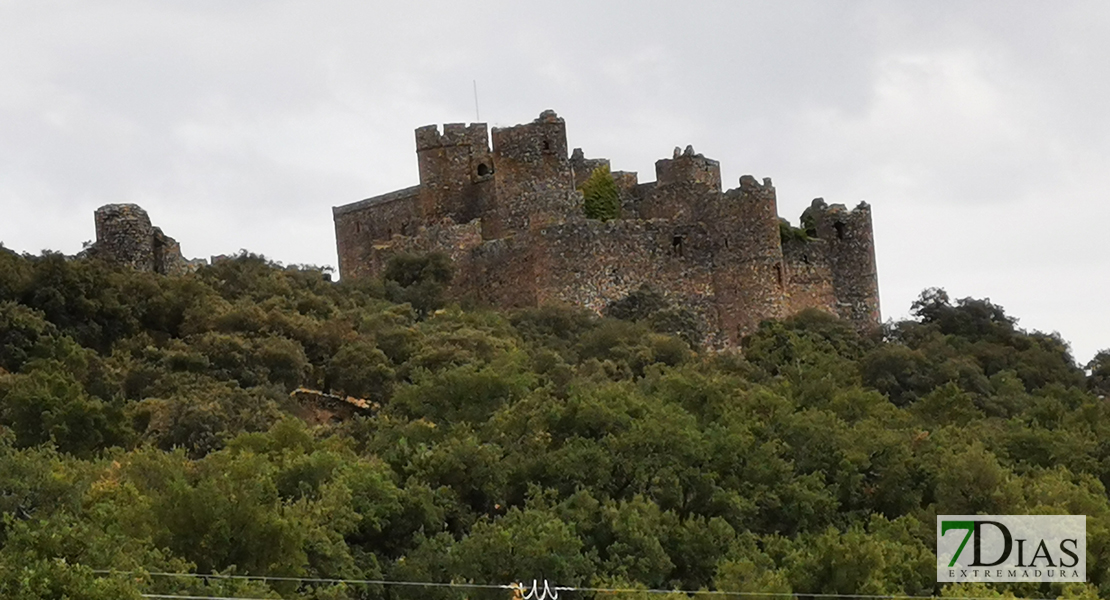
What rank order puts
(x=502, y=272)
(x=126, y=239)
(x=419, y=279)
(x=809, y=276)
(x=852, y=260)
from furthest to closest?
(x=852, y=260), (x=809, y=276), (x=502, y=272), (x=419, y=279), (x=126, y=239)

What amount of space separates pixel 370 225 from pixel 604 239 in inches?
242

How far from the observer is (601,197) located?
5416cm

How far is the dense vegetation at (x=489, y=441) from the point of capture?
106ft

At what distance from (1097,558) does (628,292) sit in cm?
1717

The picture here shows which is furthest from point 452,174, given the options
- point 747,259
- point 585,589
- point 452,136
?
point 585,589

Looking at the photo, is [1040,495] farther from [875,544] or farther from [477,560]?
[477,560]

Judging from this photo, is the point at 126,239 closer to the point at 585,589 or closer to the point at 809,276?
the point at 809,276

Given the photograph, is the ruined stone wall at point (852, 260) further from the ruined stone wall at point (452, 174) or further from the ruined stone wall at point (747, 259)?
the ruined stone wall at point (452, 174)

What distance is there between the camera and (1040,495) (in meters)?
39.0

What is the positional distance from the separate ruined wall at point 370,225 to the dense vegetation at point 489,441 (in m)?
2.45

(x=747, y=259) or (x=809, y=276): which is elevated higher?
(x=747, y=259)

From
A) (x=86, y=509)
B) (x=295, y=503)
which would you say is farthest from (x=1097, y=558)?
(x=86, y=509)

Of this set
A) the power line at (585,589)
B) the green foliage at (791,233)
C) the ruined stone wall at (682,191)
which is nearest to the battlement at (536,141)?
the ruined stone wall at (682,191)

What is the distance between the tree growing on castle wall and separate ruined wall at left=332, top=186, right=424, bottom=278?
361 cm
